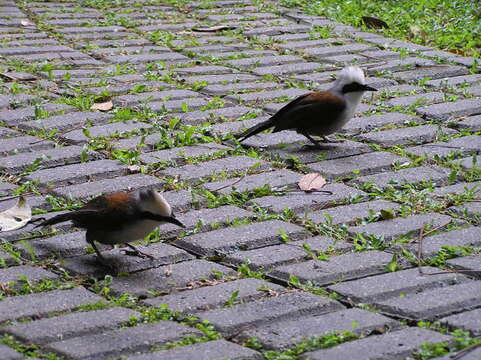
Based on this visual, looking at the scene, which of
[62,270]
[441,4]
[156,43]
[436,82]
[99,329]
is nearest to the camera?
[99,329]

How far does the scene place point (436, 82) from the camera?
791cm

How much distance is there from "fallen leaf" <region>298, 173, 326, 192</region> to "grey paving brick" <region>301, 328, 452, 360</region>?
1864 mm

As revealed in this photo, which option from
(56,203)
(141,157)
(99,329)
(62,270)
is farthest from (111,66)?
(99,329)

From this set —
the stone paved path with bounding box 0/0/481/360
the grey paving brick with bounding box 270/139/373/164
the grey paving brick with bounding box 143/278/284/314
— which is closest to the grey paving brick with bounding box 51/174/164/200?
the stone paved path with bounding box 0/0/481/360

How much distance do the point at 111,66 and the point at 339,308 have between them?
465cm

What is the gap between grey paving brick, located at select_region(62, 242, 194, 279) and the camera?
4629mm

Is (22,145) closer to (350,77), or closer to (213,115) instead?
(213,115)

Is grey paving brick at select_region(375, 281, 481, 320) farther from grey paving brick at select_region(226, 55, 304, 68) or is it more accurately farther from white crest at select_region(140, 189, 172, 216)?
grey paving brick at select_region(226, 55, 304, 68)

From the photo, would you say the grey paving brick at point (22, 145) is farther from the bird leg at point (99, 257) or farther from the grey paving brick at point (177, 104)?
the bird leg at point (99, 257)

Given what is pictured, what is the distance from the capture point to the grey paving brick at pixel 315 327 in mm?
3869

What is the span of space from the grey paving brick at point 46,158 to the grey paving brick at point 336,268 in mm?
1975

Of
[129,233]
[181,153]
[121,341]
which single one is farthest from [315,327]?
[181,153]

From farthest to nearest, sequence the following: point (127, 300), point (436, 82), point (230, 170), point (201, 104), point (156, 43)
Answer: point (156, 43)
point (436, 82)
point (201, 104)
point (230, 170)
point (127, 300)

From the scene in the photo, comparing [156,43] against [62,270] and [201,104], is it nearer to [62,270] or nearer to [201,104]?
[201,104]
